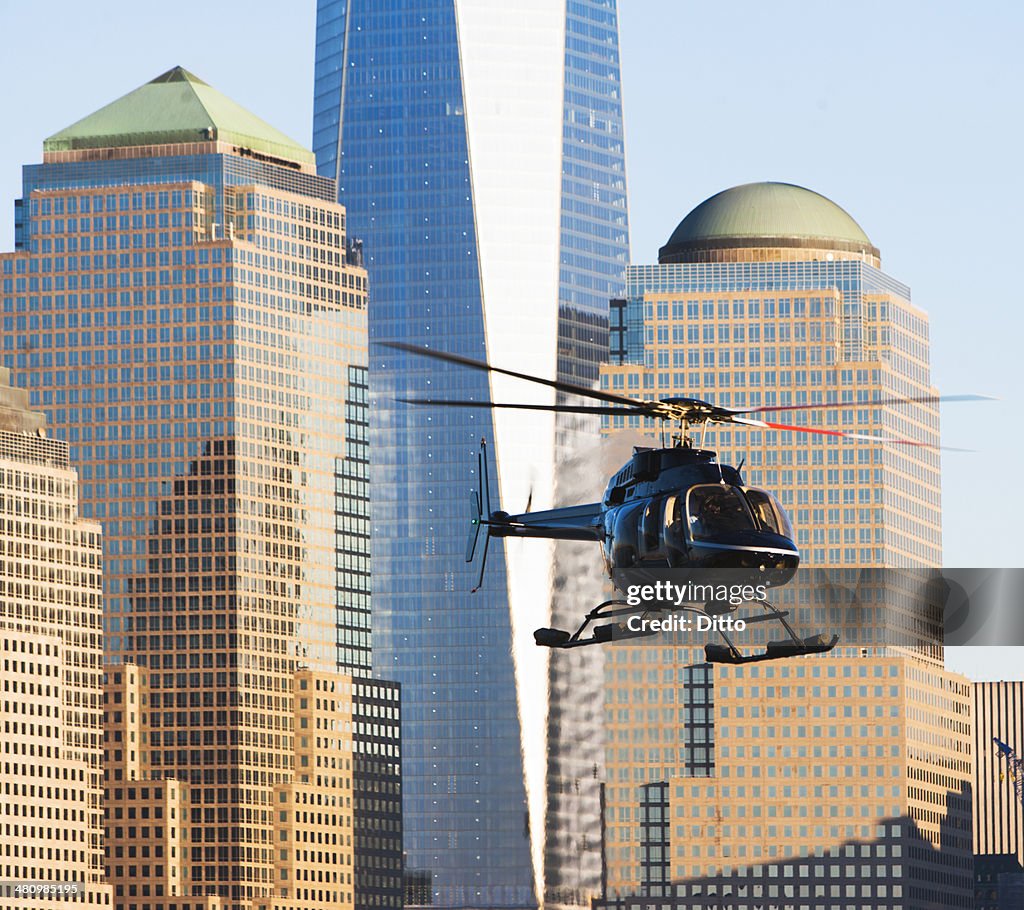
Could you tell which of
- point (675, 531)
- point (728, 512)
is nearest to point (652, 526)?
point (675, 531)

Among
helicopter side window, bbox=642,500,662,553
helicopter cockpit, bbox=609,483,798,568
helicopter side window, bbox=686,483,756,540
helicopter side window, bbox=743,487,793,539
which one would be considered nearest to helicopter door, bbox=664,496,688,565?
helicopter cockpit, bbox=609,483,798,568

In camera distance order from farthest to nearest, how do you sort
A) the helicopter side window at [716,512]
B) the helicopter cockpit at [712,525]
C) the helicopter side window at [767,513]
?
the helicopter side window at [716,512], the helicopter side window at [767,513], the helicopter cockpit at [712,525]

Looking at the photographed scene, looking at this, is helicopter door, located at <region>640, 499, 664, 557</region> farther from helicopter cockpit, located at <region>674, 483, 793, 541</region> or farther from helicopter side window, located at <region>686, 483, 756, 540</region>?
helicopter side window, located at <region>686, 483, 756, 540</region>

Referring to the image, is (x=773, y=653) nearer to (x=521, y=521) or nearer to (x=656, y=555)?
(x=656, y=555)

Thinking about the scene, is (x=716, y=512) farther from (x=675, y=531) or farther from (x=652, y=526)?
(x=652, y=526)

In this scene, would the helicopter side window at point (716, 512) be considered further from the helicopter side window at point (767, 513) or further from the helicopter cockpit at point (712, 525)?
the helicopter side window at point (767, 513)

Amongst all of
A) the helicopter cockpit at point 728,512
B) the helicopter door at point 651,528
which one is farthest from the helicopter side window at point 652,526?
the helicopter cockpit at point 728,512
